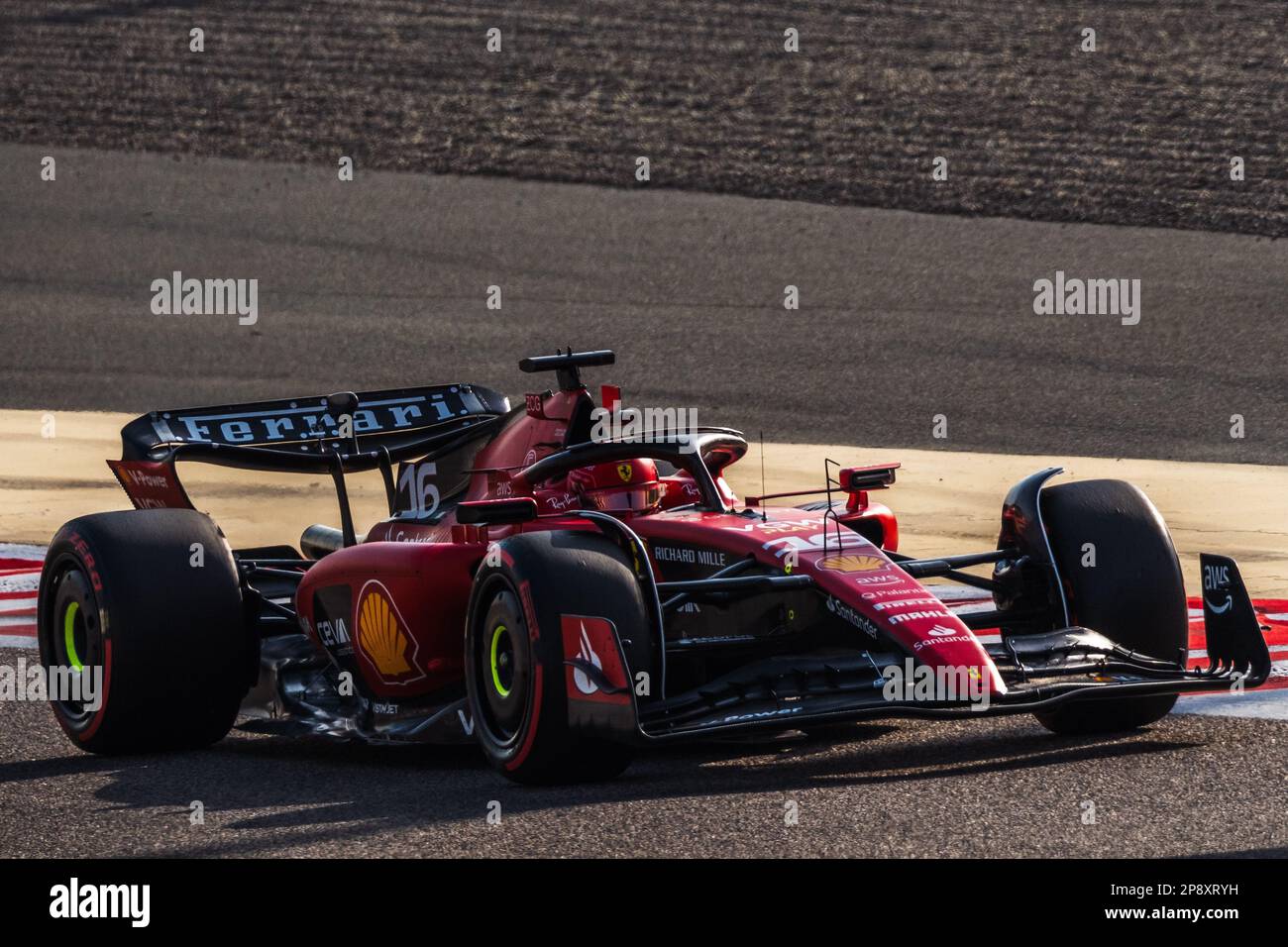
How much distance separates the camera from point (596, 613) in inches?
261

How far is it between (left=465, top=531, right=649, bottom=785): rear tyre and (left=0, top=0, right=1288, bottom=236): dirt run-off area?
53.7ft

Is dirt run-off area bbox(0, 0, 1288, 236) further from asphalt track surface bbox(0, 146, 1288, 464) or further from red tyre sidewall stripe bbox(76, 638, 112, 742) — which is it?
red tyre sidewall stripe bbox(76, 638, 112, 742)

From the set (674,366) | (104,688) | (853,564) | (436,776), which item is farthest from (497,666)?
(674,366)

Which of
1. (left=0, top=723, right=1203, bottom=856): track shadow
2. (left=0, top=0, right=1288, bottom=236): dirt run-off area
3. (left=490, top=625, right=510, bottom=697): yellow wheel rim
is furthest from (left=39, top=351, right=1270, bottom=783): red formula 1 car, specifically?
(left=0, top=0, right=1288, bottom=236): dirt run-off area

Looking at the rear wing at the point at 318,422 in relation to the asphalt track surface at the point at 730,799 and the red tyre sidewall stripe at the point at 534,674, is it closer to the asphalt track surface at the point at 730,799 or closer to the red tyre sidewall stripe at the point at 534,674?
the asphalt track surface at the point at 730,799

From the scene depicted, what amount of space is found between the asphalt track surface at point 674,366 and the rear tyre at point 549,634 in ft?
0.39

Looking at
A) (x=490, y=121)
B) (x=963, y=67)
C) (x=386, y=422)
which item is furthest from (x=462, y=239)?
(x=386, y=422)

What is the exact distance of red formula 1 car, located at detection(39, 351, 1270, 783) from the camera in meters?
6.66

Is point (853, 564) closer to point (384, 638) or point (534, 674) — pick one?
point (534, 674)

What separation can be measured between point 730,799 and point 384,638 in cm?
185

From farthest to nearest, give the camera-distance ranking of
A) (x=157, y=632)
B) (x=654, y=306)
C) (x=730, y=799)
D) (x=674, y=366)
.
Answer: (x=654, y=306) → (x=674, y=366) → (x=157, y=632) → (x=730, y=799)

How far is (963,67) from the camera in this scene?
26547 millimetres
